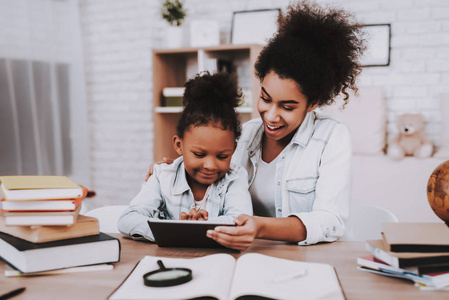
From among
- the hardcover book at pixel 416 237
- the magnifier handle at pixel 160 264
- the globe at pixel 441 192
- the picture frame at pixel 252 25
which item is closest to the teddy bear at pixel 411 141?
the picture frame at pixel 252 25

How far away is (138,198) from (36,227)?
41 cm

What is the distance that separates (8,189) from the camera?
950mm

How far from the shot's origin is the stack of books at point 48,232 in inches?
38.4

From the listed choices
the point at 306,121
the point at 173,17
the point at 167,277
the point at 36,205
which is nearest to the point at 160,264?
the point at 167,277

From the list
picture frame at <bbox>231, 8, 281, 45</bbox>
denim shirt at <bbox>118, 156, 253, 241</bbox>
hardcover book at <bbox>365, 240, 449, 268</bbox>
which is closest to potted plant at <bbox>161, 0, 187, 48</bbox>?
picture frame at <bbox>231, 8, 281, 45</bbox>

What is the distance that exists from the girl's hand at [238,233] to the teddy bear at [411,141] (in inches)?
90.6

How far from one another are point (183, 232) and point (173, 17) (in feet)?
8.63

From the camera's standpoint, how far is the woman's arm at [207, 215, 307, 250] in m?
1.08

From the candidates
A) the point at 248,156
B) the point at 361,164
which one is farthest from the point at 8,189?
the point at 361,164

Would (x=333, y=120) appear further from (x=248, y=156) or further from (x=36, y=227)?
(x=36, y=227)

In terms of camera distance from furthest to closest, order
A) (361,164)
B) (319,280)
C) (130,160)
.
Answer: (130,160)
(361,164)
(319,280)

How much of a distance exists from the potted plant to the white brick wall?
0.30 meters

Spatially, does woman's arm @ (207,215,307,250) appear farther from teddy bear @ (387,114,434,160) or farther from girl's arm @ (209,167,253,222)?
teddy bear @ (387,114,434,160)

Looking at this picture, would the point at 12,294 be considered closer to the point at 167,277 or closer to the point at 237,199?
the point at 167,277
